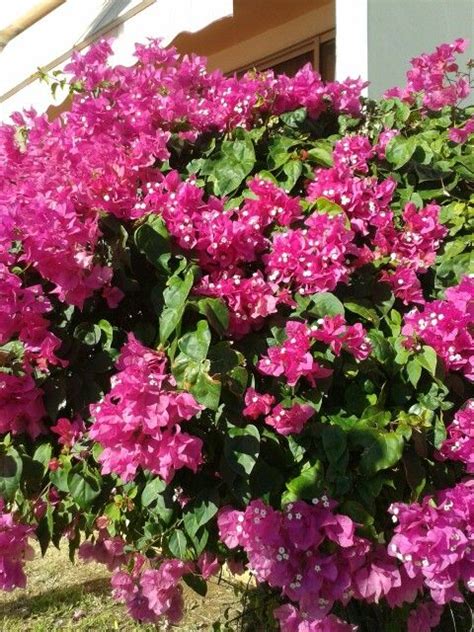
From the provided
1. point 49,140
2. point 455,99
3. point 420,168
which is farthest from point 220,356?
point 455,99

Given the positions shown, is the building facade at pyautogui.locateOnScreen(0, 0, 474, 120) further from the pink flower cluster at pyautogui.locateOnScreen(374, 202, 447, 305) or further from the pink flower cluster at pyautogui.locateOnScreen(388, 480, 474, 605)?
the pink flower cluster at pyautogui.locateOnScreen(388, 480, 474, 605)

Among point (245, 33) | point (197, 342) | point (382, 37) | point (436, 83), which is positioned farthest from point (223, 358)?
point (245, 33)

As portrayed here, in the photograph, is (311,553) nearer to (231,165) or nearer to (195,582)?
(195,582)

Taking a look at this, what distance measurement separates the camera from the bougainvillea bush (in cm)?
164

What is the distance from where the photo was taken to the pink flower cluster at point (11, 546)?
1919 millimetres

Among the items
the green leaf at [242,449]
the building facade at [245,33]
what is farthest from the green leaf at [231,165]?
the building facade at [245,33]

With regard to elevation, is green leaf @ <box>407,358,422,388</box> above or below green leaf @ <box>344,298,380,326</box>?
below

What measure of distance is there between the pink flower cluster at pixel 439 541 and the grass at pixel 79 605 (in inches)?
72.7

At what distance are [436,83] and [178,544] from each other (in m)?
1.74

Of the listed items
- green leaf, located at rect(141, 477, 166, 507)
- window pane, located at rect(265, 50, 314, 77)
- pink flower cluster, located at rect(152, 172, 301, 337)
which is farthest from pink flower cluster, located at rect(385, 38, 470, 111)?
window pane, located at rect(265, 50, 314, 77)

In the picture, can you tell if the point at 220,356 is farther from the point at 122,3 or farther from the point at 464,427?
the point at 122,3

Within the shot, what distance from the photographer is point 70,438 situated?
1.75 m

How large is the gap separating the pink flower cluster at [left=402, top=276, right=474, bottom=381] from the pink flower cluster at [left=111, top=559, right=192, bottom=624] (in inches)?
32.3

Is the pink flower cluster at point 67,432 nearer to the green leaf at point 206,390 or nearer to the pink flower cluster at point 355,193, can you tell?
the green leaf at point 206,390
